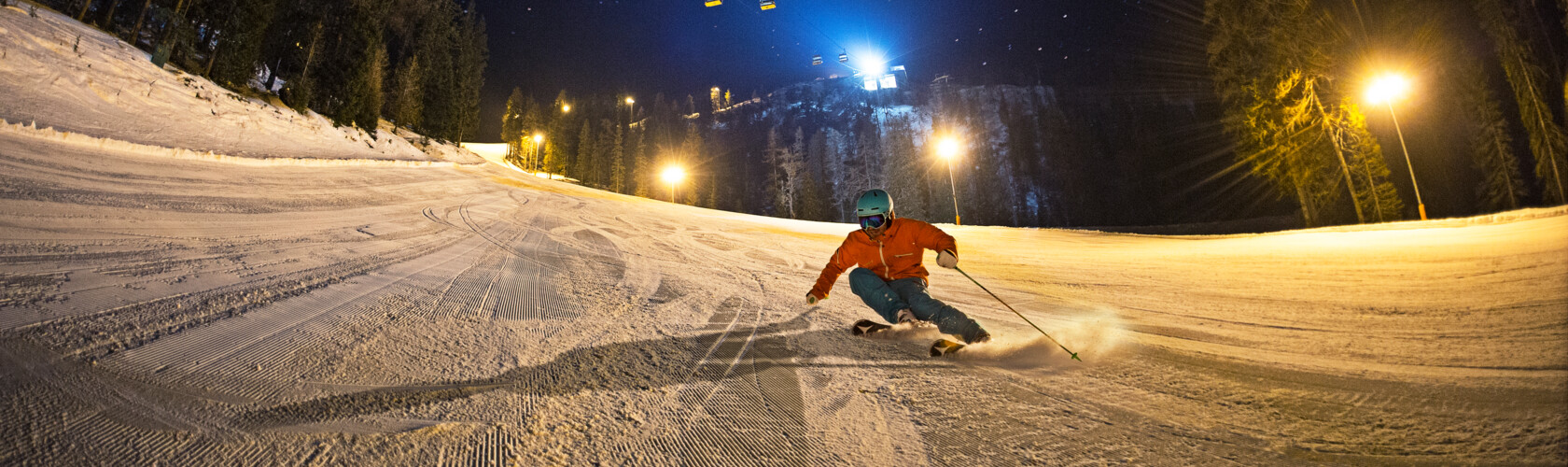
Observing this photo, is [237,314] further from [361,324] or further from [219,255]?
[219,255]

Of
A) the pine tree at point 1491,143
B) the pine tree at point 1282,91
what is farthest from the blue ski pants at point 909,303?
the pine tree at point 1491,143

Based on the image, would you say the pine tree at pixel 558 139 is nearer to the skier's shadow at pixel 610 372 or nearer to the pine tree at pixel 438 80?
the pine tree at pixel 438 80

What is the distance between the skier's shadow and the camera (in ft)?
6.26

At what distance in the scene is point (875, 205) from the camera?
4.18m

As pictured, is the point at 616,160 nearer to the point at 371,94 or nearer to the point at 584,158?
the point at 584,158

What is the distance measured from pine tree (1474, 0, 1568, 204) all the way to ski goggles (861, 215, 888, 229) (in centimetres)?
3005

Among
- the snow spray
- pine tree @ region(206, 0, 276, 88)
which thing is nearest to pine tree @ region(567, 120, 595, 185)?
pine tree @ region(206, 0, 276, 88)

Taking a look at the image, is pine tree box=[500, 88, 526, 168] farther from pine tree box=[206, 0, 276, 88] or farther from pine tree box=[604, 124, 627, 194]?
pine tree box=[206, 0, 276, 88]

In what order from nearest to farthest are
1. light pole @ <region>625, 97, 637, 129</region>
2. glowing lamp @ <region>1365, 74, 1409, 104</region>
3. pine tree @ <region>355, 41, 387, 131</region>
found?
1. glowing lamp @ <region>1365, 74, 1409, 104</region>
2. pine tree @ <region>355, 41, 387, 131</region>
3. light pole @ <region>625, 97, 637, 129</region>

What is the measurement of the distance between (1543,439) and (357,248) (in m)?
8.26

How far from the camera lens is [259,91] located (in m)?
22.3

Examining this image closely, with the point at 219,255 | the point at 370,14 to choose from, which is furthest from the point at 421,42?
the point at 219,255

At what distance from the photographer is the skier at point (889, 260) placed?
3.95 meters

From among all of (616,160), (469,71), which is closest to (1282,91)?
(469,71)
